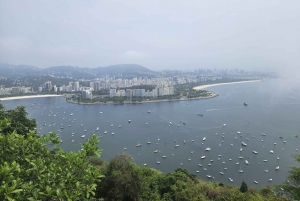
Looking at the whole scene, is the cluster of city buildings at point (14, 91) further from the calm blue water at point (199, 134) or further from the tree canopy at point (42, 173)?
the tree canopy at point (42, 173)

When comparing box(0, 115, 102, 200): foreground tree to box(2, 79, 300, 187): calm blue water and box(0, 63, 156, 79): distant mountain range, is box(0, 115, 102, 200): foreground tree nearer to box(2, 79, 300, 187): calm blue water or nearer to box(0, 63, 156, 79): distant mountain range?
box(2, 79, 300, 187): calm blue water

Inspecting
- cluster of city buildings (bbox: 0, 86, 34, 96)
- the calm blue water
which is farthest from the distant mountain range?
the calm blue water

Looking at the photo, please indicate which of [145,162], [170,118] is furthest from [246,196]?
[170,118]

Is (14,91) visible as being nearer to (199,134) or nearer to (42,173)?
(199,134)

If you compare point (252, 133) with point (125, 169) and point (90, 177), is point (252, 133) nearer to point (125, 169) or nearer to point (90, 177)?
point (125, 169)

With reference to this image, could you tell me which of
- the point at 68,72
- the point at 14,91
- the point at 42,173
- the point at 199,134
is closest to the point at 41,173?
the point at 42,173

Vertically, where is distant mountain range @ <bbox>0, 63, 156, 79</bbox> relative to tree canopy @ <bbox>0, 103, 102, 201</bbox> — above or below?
above
